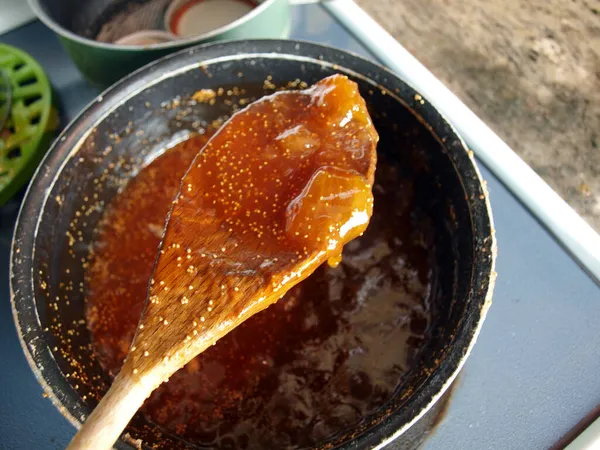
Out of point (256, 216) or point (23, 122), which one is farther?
point (23, 122)

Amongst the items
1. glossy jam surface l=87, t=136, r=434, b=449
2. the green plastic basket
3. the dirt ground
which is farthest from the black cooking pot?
the dirt ground

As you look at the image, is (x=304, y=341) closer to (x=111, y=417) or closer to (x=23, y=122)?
(x=111, y=417)

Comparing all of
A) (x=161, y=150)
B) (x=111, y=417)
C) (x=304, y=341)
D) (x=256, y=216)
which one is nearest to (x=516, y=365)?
(x=304, y=341)

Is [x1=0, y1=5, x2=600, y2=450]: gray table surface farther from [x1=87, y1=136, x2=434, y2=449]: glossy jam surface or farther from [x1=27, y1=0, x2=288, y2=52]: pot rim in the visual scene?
[x1=27, y1=0, x2=288, y2=52]: pot rim

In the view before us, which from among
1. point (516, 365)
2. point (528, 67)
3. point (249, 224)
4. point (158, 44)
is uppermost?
point (158, 44)

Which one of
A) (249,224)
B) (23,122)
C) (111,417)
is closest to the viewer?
(111,417)

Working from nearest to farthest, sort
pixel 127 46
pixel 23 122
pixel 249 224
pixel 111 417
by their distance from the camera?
1. pixel 111 417
2. pixel 249 224
3. pixel 127 46
4. pixel 23 122

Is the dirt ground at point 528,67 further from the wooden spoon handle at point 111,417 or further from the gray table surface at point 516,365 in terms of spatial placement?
the wooden spoon handle at point 111,417

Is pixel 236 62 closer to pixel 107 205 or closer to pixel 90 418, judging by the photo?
pixel 107 205
